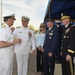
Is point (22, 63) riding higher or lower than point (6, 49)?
lower

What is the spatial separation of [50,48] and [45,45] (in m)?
0.27

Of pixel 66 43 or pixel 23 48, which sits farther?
pixel 23 48

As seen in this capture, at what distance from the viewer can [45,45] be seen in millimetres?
7191

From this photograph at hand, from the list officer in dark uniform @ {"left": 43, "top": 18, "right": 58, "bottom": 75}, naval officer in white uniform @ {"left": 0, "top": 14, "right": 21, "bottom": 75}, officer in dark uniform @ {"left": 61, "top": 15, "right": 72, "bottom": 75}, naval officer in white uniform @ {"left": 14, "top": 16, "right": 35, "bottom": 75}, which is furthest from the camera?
naval officer in white uniform @ {"left": 14, "top": 16, "right": 35, "bottom": 75}

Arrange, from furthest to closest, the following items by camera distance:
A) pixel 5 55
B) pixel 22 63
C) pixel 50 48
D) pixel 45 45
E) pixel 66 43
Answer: pixel 22 63, pixel 45 45, pixel 50 48, pixel 66 43, pixel 5 55

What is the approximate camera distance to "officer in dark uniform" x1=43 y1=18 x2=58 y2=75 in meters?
6.75

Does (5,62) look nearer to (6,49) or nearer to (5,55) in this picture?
(5,55)

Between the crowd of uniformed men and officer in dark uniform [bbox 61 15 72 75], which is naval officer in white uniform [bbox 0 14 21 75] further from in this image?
officer in dark uniform [bbox 61 15 72 75]

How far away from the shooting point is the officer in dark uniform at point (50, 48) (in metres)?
6.75

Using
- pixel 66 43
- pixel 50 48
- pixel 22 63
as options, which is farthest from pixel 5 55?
pixel 22 63

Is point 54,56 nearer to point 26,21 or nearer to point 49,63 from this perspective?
point 49,63

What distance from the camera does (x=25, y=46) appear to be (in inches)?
297

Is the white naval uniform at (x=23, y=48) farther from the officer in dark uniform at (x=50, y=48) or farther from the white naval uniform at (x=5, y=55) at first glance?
the white naval uniform at (x=5, y=55)

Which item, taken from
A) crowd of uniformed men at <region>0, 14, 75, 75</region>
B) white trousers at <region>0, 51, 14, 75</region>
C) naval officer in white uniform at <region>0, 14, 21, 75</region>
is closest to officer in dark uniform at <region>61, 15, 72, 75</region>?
crowd of uniformed men at <region>0, 14, 75, 75</region>
